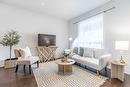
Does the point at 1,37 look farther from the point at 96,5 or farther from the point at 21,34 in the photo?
the point at 96,5

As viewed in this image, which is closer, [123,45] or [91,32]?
[123,45]

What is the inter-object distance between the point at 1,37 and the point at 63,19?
3579mm

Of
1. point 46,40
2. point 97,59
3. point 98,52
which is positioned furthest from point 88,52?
point 46,40

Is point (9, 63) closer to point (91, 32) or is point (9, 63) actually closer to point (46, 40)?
point (46, 40)

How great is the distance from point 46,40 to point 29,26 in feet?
3.66

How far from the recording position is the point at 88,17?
467 cm

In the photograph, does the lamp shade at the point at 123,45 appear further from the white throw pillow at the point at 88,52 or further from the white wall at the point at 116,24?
the white throw pillow at the point at 88,52

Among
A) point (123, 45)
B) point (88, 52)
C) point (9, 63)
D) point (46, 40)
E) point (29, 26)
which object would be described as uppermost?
point (29, 26)

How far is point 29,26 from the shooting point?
4.88m

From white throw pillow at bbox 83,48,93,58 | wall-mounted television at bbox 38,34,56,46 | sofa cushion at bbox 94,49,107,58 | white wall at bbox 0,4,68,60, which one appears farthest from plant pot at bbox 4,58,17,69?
sofa cushion at bbox 94,49,107,58

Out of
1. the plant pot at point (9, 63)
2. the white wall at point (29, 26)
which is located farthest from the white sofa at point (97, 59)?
the plant pot at point (9, 63)

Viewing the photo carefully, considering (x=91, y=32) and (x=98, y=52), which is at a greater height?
(x=91, y=32)

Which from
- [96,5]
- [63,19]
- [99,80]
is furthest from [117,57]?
[63,19]

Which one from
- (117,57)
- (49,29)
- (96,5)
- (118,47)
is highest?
(96,5)
